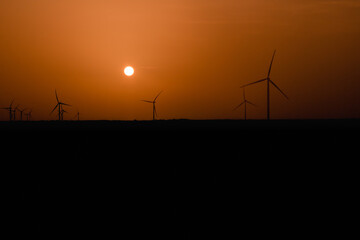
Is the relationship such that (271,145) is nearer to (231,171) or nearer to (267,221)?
(231,171)

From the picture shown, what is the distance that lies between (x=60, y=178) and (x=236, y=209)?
1295cm

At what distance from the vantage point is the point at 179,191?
24812mm

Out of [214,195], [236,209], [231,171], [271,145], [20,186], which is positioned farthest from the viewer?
[271,145]

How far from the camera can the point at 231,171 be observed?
30.5 meters

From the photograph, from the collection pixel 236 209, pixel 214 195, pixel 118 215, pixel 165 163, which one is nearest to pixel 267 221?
pixel 236 209

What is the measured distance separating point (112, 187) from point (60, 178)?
168 inches

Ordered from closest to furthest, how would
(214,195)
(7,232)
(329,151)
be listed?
(7,232), (214,195), (329,151)

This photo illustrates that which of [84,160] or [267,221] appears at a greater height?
[84,160]

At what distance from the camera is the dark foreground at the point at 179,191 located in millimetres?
18734

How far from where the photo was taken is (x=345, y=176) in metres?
28.5

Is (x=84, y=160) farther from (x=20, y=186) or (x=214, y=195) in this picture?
(x=214, y=195)

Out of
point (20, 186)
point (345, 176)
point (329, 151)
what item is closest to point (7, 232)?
point (20, 186)

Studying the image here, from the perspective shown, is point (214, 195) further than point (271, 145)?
No

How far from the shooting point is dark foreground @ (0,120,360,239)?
61.5 feet
